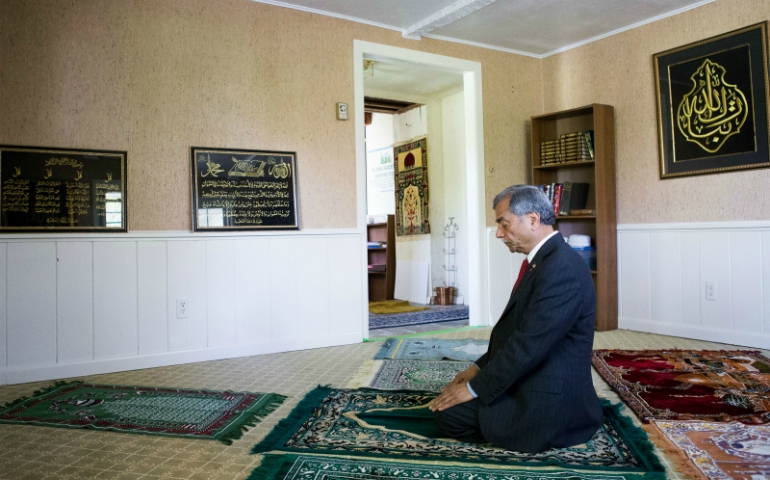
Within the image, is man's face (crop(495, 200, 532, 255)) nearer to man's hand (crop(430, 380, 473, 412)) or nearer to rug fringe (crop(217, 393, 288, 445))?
man's hand (crop(430, 380, 473, 412))

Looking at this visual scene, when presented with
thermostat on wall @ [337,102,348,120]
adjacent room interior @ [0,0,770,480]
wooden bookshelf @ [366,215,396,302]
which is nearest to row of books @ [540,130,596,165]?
adjacent room interior @ [0,0,770,480]

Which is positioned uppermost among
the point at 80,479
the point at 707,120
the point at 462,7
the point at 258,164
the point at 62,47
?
the point at 462,7

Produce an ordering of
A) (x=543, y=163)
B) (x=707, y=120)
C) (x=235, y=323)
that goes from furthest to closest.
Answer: (x=543, y=163)
(x=707, y=120)
(x=235, y=323)

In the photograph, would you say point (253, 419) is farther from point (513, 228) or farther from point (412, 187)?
point (412, 187)

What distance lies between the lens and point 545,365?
195 cm

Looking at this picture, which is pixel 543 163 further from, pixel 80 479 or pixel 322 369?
pixel 80 479

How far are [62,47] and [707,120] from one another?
14.9ft

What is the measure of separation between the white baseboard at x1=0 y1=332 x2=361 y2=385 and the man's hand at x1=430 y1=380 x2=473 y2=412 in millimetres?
2216

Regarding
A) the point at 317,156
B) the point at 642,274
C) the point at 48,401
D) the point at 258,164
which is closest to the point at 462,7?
the point at 317,156

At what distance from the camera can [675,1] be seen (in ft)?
14.0

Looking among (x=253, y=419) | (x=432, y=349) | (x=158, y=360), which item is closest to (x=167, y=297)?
(x=158, y=360)

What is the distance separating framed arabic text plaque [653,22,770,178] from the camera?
3967mm

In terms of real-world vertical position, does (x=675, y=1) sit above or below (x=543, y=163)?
above

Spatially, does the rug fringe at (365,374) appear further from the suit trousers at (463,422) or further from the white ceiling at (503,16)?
the white ceiling at (503,16)
